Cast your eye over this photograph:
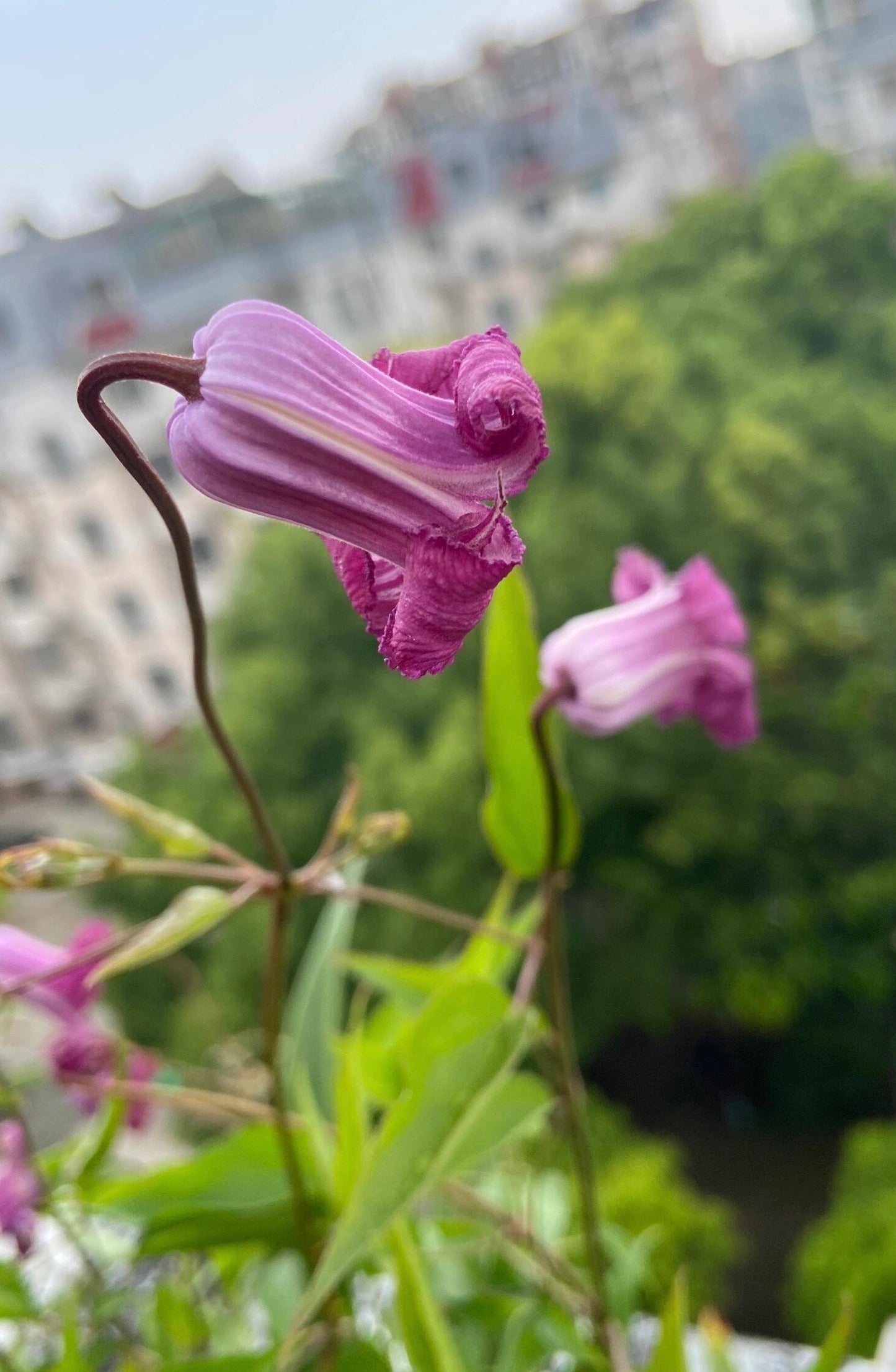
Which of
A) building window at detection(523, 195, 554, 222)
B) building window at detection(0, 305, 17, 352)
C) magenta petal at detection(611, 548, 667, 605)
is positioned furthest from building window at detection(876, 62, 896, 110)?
magenta petal at detection(611, 548, 667, 605)

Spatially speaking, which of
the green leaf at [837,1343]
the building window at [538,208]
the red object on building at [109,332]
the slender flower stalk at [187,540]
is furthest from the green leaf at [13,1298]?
the building window at [538,208]

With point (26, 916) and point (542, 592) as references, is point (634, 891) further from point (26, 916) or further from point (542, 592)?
point (26, 916)

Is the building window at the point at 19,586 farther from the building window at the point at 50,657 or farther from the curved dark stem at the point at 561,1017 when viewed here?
the curved dark stem at the point at 561,1017

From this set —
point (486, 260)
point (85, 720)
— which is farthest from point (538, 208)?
point (85, 720)

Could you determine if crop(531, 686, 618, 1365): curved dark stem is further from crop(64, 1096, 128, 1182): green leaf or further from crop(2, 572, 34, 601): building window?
crop(2, 572, 34, 601): building window

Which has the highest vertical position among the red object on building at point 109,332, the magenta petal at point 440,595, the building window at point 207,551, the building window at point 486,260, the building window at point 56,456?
the building window at point 486,260

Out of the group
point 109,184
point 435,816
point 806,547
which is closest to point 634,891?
point 435,816
